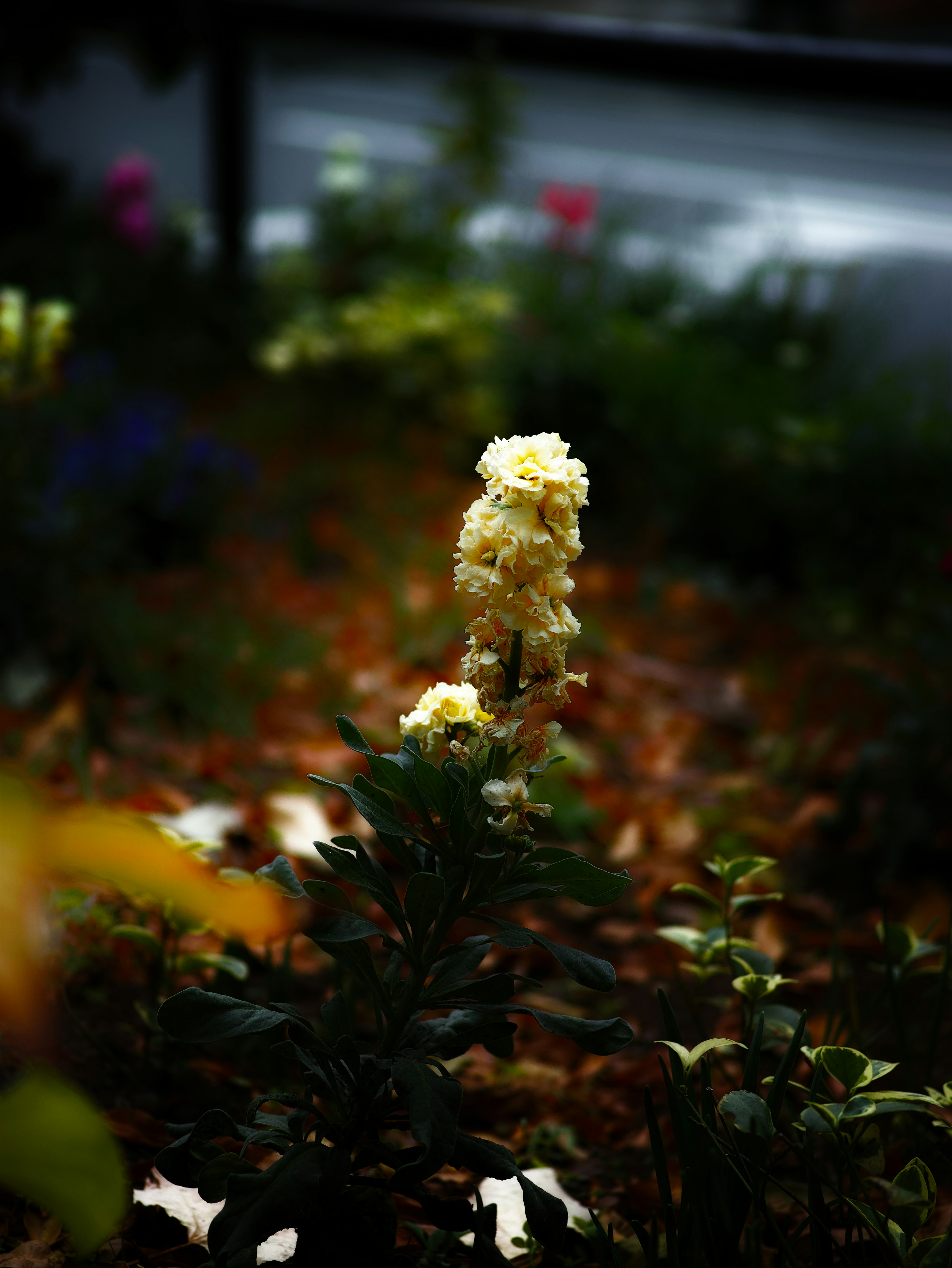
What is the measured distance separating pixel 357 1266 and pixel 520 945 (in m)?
0.32

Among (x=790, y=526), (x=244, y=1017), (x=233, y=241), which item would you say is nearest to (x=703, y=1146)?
(x=244, y=1017)

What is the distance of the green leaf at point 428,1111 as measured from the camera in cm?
88

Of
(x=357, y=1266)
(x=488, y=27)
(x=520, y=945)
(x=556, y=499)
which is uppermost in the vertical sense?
(x=488, y=27)

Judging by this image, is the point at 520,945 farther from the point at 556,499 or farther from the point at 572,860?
the point at 556,499

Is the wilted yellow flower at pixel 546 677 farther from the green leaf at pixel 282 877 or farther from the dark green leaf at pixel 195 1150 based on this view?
the dark green leaf at pixel 195 1150

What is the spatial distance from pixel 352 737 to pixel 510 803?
189 mm

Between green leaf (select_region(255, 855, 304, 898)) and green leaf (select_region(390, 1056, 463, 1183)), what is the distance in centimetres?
18

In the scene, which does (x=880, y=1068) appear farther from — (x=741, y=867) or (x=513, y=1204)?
(x=513, y=1204)

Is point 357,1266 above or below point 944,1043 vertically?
above

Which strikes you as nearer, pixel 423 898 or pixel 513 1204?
pixel 423 898

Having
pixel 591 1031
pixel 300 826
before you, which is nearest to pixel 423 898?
pixel 591 1031

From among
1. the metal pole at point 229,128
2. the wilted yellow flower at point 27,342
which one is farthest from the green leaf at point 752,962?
the metal pole at point 229,128

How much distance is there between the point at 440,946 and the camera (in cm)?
101

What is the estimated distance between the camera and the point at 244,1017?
0.97 meters
